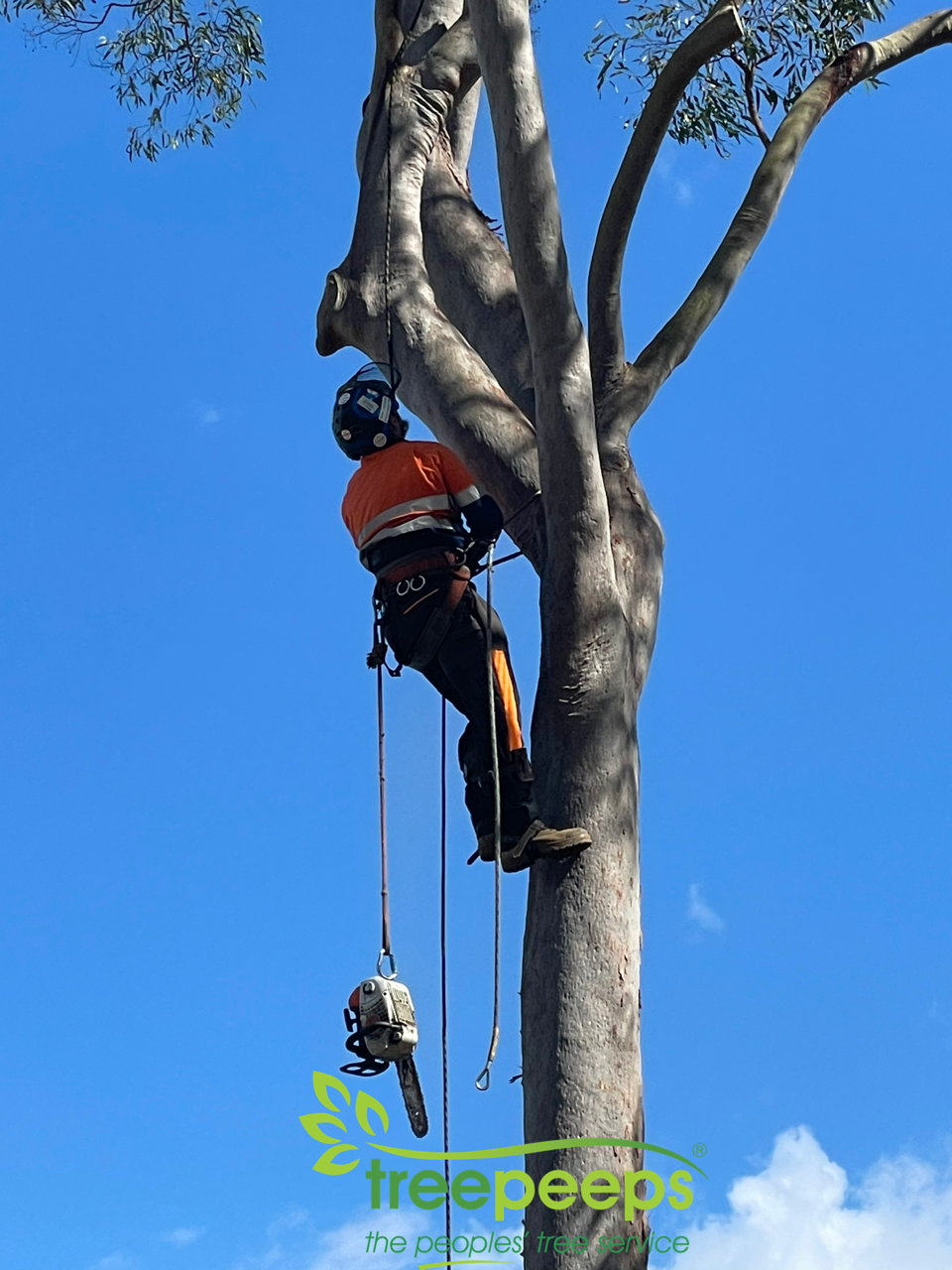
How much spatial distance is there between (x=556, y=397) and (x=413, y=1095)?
2.05 meters

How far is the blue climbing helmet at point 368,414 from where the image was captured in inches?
199

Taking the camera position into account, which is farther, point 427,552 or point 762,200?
point 762,200

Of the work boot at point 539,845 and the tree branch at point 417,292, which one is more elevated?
the tree branch at point 417,292

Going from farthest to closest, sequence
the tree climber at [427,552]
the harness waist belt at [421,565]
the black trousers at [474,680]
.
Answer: the harness waist belt at [421,565], the tree climber at [427,552], the black trousers at [474,680]

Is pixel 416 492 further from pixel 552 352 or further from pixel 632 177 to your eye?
pixel 632 177

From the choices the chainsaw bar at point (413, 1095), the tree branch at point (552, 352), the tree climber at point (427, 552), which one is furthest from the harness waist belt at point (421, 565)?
the chainsaw bar at point (413, 1095)

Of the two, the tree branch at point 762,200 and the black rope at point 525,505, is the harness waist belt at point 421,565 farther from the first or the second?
the tree branch at point 762,200

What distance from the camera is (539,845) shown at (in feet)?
12.7

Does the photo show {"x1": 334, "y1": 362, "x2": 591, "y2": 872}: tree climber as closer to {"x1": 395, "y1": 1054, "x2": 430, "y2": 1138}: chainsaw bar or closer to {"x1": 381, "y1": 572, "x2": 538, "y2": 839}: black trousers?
{"x1": 381, "y1": 572, "x2": 538, "y2": 839}: black trousers

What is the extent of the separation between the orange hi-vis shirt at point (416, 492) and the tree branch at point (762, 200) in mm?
565

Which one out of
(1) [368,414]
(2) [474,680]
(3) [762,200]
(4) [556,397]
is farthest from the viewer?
(3) [762,200]

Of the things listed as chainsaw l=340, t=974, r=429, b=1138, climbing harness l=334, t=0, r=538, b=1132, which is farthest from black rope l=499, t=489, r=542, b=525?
chainsaw l=340, t=974, r=429, b=1138

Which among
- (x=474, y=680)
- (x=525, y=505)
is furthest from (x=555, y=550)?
(x=474, y=680)

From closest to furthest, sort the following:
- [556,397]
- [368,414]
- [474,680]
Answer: [556,397]
[474,680]
[368,414]
